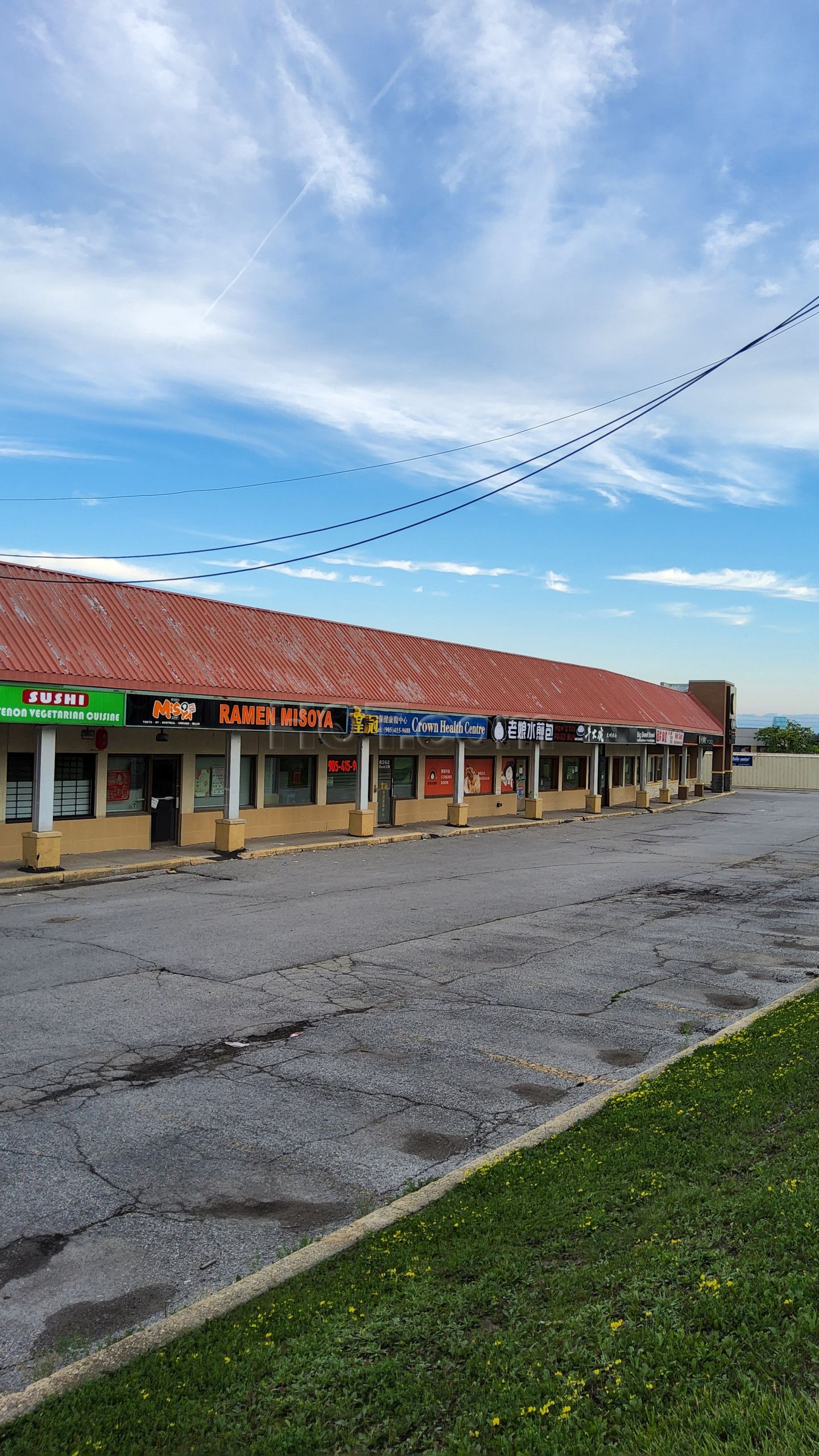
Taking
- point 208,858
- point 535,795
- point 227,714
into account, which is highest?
point 227,714

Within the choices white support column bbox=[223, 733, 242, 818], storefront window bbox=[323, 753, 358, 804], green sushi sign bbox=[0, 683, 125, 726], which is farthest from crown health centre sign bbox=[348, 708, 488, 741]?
green sushi sign bbox=[0, 683, 125, 726]

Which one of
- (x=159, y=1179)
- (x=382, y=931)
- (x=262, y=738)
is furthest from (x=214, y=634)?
(x=159, y=1179)

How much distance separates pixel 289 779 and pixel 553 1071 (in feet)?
63.0

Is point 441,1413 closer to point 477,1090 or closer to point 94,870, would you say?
point 477,1090

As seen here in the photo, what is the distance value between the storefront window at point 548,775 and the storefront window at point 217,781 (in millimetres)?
16614

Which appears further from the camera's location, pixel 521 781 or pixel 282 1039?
pixel 521 781

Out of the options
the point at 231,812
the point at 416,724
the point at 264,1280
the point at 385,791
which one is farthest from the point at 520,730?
the point at 264,1280

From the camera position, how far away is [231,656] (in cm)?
2530

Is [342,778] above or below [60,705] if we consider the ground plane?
below

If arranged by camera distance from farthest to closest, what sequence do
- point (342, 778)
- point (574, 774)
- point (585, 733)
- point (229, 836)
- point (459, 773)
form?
point (574, 774) < point (585, 733) < point (459, 773) < point (342, 778) < point (229, 836)

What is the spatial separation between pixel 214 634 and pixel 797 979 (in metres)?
17.8

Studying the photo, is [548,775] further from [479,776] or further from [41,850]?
[41,850]

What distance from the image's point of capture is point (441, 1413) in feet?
12.3

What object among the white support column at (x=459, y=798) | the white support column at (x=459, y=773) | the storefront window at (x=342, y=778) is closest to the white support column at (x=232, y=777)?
the storefront window at (x=342, y=778)
